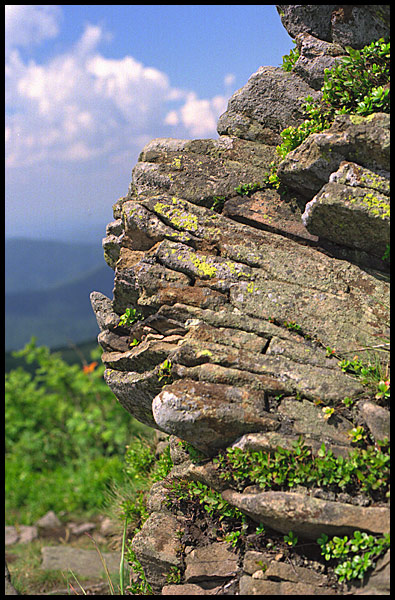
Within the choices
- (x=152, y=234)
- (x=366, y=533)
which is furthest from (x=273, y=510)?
(x=152, y=234)

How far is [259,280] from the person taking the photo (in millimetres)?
6027

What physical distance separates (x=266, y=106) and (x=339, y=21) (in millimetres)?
1397

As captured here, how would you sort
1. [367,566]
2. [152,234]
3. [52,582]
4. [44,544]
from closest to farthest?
[367,566] < [152,234] < [52,582] < [44,544]

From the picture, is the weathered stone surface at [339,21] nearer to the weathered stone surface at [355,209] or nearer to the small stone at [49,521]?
the weathered stone surface at [355,209]

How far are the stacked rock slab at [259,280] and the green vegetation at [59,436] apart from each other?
27.2ft

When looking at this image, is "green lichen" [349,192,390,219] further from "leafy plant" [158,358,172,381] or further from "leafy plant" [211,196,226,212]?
"leafy plant" [158,358,172,381]

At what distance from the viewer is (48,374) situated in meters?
17.4

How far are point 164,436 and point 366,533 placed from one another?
4.64 meters

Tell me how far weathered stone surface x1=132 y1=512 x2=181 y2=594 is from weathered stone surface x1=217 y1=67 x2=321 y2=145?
5605 mm

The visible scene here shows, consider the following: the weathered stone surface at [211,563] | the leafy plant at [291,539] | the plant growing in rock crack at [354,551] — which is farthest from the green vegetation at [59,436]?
the plant growing in rock crack at [354,551]

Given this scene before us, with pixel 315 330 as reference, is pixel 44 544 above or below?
below

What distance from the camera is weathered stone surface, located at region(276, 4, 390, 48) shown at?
5.88m

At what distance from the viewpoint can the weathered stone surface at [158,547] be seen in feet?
19.4
